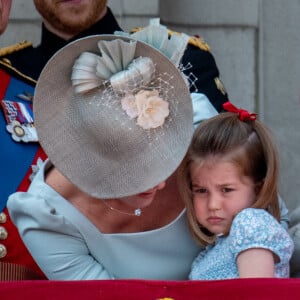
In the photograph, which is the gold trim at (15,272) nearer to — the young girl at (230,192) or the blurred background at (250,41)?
the young girl at (230,192)

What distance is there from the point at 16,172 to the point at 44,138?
0.57m

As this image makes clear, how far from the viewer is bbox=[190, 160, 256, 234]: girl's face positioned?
234 centimetres

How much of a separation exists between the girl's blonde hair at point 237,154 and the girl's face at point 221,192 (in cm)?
2

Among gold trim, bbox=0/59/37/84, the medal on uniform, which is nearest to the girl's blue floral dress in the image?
the medal on uniform

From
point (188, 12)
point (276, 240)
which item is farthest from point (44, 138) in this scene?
point (188, 12)

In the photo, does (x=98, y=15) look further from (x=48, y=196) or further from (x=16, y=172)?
(x=48, y=196)

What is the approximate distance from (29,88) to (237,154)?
2.82 ft

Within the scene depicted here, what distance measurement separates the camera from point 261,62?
3.79 meters

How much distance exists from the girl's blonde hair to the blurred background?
1.36m

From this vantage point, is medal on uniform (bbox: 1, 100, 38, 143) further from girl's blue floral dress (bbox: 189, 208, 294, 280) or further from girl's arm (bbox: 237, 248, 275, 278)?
girl's arm (bbox: 237, 248, 275, 278)


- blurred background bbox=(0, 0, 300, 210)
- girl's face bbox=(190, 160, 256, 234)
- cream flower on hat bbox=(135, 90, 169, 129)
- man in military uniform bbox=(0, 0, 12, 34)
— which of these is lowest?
blurred background bbox=(0, 0, 300, 210)

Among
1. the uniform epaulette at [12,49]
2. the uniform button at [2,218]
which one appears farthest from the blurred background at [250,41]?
the uniform button at [2,218]

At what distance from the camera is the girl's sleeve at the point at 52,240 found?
236cm

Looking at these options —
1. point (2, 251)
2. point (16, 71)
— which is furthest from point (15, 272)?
point (16, 71)
